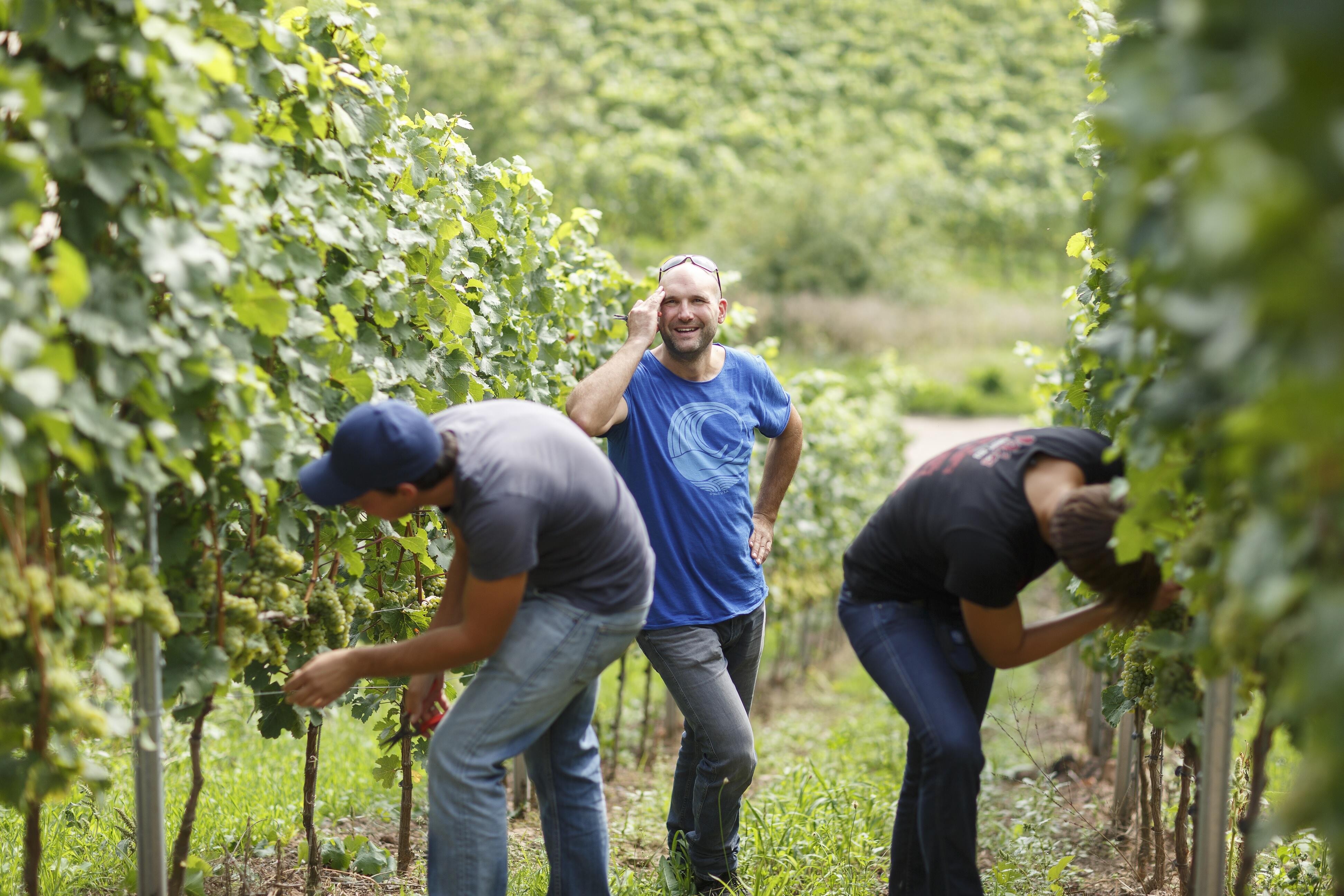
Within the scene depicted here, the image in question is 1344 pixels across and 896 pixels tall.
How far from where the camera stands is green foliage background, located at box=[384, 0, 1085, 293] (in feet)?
77.0

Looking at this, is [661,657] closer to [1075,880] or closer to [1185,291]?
[1075,880]

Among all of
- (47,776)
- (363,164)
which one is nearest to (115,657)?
(47,776)

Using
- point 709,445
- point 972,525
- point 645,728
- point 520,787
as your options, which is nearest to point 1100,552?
point 972,525

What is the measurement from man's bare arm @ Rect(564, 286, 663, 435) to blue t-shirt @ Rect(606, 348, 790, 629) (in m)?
0.12

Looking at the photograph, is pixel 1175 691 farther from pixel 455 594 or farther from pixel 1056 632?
pixel 455 594

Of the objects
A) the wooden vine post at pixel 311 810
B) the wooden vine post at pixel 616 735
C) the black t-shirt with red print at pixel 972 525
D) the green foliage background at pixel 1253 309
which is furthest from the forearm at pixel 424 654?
the wooden vine post at pixel 616 735

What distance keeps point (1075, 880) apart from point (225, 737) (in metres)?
3.99

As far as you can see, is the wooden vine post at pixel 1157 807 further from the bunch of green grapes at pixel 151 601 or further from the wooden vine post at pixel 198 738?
the bunch of green grapes at pixel 151 601

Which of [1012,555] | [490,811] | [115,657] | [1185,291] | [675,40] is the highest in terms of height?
[675,40]

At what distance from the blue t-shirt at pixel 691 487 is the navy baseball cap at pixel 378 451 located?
45.3 inches

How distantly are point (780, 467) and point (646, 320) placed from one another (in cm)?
83

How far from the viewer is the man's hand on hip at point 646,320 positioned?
11.9 feet

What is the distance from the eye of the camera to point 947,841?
2.87 m

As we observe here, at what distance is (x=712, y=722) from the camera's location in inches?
137
